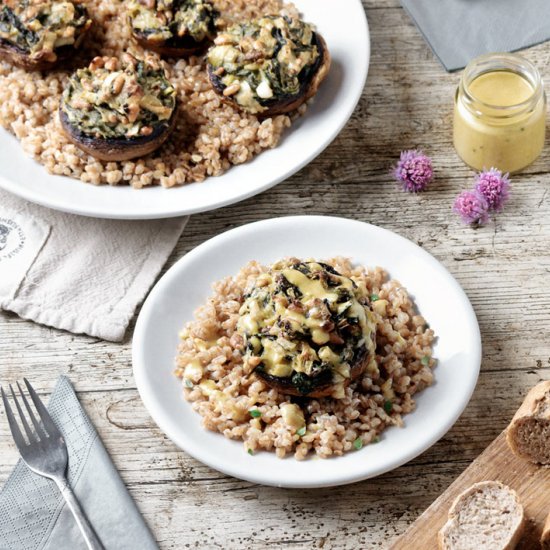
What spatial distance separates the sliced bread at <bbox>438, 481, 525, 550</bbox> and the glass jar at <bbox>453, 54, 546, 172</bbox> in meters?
1.35

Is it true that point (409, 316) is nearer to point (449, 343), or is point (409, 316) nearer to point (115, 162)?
point (449, 343)

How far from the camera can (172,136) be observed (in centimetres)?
363

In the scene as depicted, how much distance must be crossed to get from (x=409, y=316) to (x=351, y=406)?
0.40 m

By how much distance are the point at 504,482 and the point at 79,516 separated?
4.03 feet

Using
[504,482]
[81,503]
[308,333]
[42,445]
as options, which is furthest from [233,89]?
[504,482]

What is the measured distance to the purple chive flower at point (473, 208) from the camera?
3.59 metres

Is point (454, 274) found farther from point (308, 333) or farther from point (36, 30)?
point (36, 30)

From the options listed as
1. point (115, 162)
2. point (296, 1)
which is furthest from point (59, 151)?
point (296, 1)

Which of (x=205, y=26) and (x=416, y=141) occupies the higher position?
(x=205, y=26)

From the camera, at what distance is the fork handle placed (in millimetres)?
2885

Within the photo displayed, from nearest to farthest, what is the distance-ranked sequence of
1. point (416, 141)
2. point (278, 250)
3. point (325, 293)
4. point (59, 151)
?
point (325, 293), point (278, 250), point (59, 151), point (416, 141)

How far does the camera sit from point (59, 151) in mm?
3547

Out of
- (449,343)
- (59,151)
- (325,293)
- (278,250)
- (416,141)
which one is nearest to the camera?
(325,293)

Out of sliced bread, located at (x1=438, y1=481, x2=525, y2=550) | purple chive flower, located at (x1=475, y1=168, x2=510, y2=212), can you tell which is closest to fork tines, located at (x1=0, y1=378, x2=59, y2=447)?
sliced bread, located at (x1=438, y1=481, x2=525, y2=550)
